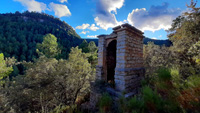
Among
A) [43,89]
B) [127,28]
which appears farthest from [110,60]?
[43,89]

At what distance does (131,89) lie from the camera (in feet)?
13.3

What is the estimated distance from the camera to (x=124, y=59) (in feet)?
12.2

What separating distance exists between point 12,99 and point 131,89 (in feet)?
22.4

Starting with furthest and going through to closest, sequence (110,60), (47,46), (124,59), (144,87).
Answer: (47,46) < (110,60) < (124,59) < (144,87)

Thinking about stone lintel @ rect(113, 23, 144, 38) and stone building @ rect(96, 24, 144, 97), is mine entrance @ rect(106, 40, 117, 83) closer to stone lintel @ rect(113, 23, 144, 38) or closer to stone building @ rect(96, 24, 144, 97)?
stone building @ rect(96, 24, 144, 97)

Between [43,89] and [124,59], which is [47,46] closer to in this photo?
[43,89]

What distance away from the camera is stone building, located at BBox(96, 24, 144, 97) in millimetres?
3748

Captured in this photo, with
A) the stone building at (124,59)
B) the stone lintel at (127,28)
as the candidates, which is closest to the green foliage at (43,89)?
the stone building at (124,59)

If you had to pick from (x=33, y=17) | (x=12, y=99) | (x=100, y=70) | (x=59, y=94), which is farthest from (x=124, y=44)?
(x=33, y=17)

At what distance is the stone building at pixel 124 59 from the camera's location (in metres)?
3.75

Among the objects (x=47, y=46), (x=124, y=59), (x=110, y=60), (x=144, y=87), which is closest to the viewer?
(x=144, y=87)

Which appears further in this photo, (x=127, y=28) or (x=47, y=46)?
(x=47, y=46)

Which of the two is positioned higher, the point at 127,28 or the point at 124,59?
the point at 127,28

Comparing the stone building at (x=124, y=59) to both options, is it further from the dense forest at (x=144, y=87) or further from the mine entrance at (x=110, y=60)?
the dense forest at (x=144, y=87)
